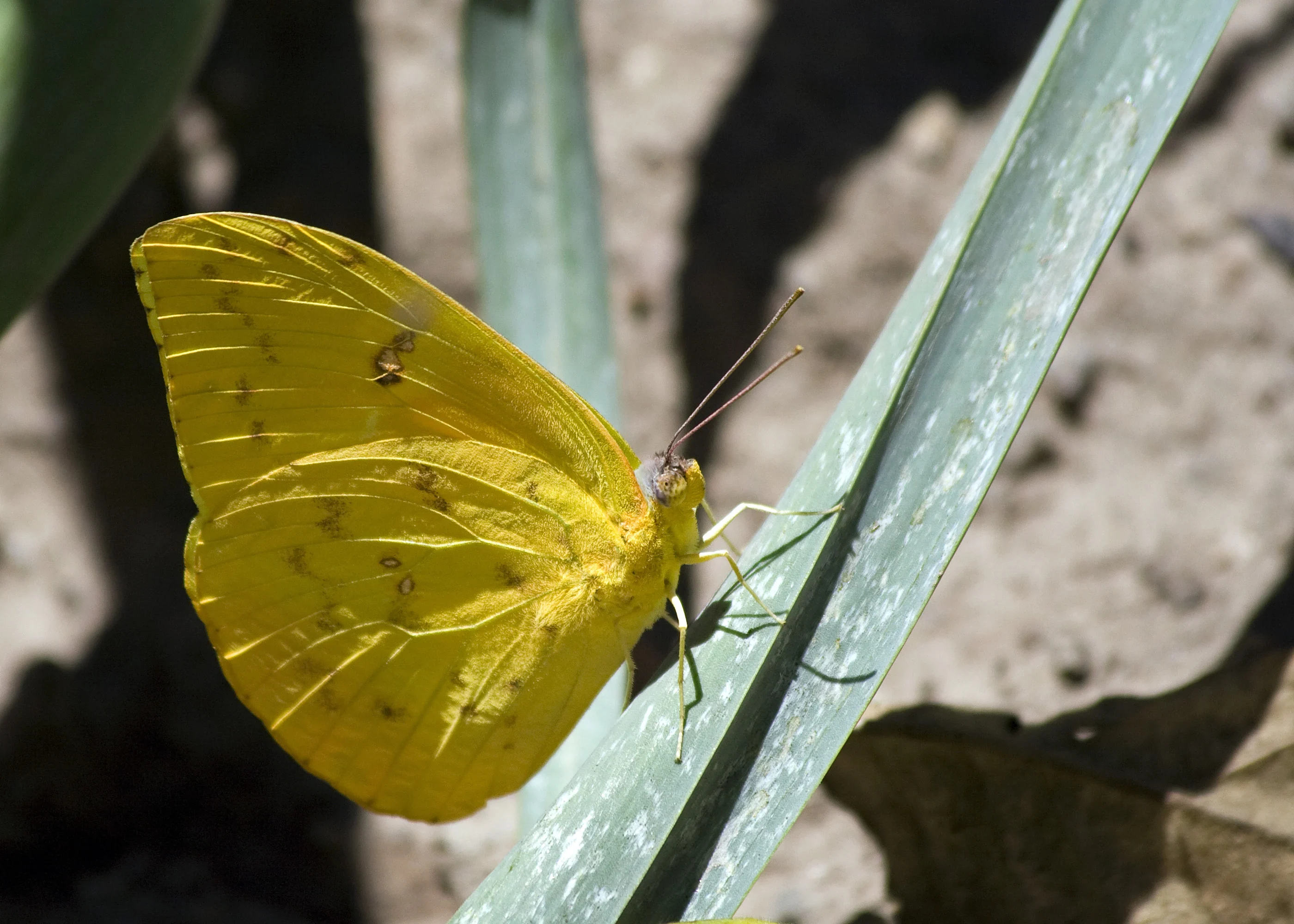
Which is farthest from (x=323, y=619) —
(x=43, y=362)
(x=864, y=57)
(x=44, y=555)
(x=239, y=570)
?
(x=864, y=57)

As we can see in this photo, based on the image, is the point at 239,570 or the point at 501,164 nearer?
the point at 239,570

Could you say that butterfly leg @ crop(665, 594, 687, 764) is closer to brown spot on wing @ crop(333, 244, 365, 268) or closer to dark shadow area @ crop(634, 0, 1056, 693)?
brown spot on wing @ crop(333, 244, 365, 268)

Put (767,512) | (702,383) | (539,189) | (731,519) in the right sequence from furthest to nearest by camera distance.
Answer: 1. (702,383)
2. (539,189)
3. (731,519)
4. (767,512)

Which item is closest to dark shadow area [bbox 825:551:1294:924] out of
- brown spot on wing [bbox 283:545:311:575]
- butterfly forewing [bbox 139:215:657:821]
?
butterfly forewing [bbox 139:215:657:821]

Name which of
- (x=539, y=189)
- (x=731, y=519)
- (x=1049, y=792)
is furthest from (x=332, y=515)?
(x=1049, y=792)

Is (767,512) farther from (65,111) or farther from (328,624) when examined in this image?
(65,111)

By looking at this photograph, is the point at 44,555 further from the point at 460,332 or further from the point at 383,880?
the point at 460,332
